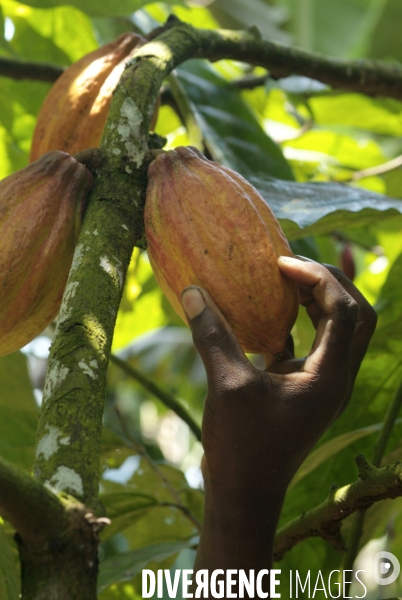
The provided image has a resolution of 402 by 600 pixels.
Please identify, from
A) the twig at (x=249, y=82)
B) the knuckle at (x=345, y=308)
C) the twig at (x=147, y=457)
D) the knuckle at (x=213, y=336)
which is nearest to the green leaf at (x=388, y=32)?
the twig at (x=249, y=82)

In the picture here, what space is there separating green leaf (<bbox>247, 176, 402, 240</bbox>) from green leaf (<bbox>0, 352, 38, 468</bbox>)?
742 mm

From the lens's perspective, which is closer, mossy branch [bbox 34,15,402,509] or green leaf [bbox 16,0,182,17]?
mossy branch [bbox 34,15,402,509]

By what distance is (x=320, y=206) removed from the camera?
4.17ft

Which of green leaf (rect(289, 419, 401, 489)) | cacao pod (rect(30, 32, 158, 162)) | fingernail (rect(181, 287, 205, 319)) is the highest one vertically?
cacao pod (rect(30, 32, 158, 162))

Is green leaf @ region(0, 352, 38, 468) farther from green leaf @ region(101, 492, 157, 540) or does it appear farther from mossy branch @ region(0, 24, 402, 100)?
mossy branch @ region(0, 24, 402, 100)

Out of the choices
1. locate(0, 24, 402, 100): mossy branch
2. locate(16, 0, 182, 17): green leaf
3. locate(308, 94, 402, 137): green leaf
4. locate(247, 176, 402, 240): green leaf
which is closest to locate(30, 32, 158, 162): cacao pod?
locate(0, 24, 402, 100): mossy branch

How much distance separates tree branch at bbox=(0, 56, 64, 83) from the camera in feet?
5.22

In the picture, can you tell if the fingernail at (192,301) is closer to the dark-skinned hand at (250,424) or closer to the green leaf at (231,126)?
the dark-skinned hand at (250,424)

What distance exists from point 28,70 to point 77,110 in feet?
1.35

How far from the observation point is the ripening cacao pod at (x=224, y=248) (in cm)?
89

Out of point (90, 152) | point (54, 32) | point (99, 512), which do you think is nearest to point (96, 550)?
point (99, 512)

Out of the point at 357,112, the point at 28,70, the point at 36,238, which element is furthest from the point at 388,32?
the point at 36,238

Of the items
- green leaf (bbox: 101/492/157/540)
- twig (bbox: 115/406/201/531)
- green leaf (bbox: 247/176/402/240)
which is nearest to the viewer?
green leaf (bbox: 247/176/402/240)

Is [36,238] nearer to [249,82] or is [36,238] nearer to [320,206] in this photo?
[320,206]
